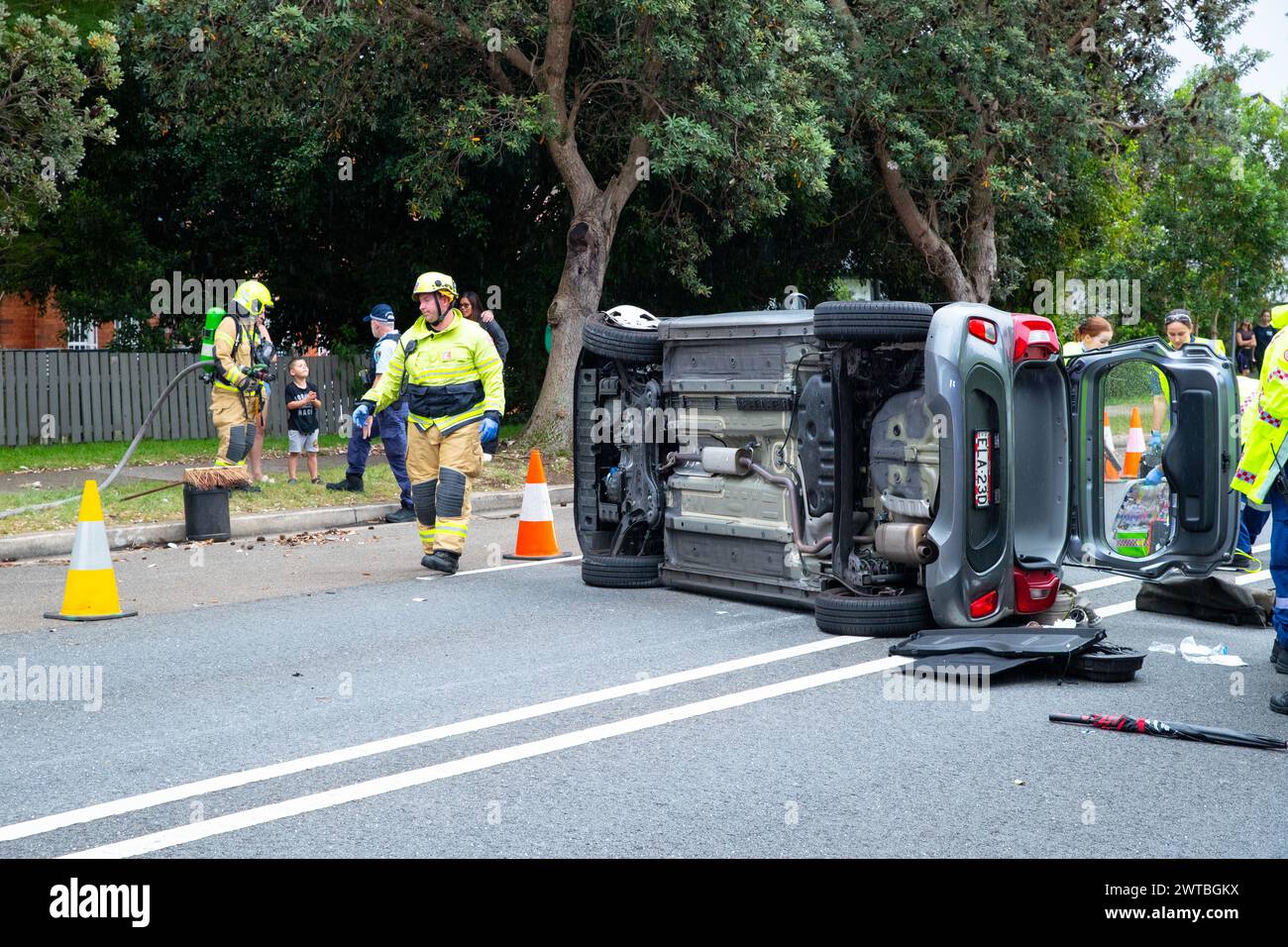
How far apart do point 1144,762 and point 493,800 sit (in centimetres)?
254

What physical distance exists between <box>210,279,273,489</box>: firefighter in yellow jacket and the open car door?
847 cm

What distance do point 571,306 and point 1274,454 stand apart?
42.4ft

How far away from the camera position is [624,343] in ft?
30.6

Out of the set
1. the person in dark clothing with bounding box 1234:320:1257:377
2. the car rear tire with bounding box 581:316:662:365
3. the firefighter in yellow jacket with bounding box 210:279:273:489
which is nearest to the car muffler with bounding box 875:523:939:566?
the car rear tire with bounding box 581:316:662:365

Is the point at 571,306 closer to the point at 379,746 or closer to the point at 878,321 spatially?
the point at 878,321

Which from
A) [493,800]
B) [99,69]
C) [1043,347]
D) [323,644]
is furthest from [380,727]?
[99,69]

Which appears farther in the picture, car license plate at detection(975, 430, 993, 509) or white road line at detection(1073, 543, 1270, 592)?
white road line at detection(1073, 543, 1270, 592)

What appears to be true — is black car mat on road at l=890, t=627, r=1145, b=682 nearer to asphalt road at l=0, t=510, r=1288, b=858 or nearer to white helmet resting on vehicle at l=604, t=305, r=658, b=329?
asphalt road at l=0, t=510, r=1288, b=858

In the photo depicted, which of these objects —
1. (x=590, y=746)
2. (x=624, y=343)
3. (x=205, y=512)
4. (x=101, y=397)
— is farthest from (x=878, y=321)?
(x=101, y=397)

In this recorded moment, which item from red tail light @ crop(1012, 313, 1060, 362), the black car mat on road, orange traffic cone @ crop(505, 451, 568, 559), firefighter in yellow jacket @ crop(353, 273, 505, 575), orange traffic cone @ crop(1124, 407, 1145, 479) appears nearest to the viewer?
the black car mat on road

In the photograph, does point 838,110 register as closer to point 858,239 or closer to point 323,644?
point 858,239

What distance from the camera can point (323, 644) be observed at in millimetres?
7730

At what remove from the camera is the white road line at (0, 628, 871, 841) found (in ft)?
15.7

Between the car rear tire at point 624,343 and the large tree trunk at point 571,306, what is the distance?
360 inches
